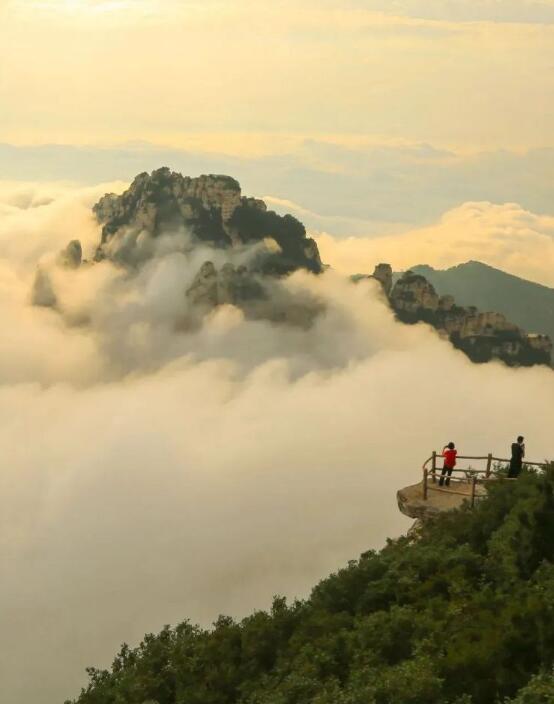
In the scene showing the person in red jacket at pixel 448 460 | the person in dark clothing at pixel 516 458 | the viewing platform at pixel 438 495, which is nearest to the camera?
the person in dark clothing at pixel 516 458

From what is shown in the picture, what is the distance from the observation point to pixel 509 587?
21.6m

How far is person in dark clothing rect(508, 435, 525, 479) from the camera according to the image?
2944cm

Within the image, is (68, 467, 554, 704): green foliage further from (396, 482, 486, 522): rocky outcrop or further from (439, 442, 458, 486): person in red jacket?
(439, 442, 458, 486): person in red jacket

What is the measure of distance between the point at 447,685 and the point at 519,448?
44.7ft

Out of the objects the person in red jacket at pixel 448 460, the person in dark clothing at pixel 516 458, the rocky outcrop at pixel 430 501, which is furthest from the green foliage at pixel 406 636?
the person in red jacket at pixel 448 460

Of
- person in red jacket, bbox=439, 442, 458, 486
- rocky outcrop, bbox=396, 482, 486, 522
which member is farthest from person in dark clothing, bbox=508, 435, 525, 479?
person in red jacket, bbox=439, 442, 458, 486

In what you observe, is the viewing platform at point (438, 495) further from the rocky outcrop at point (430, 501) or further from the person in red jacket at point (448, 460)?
the person in red jacket at point (448, 460)

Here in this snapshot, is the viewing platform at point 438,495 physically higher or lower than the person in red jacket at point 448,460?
lower

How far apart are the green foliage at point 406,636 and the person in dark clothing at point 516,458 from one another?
2012 mm

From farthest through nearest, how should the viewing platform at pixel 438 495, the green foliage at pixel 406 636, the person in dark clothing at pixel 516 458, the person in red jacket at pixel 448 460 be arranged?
the person in red jacket at pixel 448 460 < the viewing platform at pixel 438 495 < the person in dark clothing at pixel 516 458 < the green foliage at pixel 406 636

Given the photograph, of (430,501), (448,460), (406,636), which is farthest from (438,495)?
(406,636)

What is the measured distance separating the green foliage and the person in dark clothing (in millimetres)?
2012

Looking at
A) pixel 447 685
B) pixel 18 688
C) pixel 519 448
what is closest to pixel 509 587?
pixel 447 685

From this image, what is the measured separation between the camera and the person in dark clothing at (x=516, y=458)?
29438 mm
